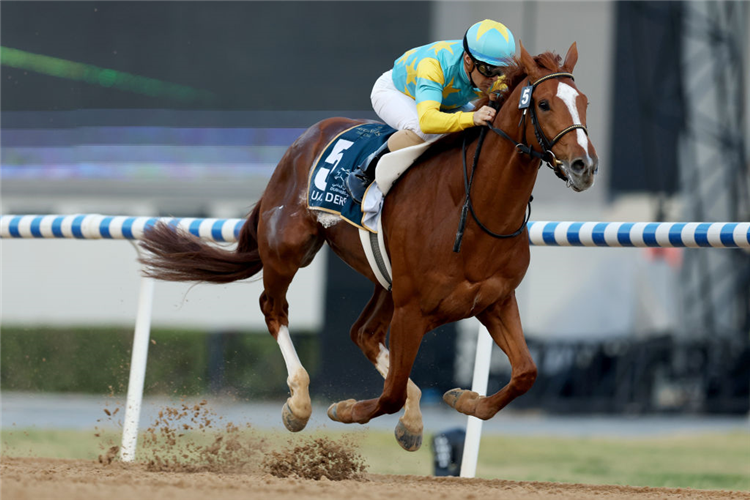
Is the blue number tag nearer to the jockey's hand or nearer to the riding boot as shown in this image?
the jockey's hand

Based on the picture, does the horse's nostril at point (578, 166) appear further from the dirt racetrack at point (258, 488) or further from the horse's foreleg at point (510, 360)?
the dirt racetrack at point (258, 488)

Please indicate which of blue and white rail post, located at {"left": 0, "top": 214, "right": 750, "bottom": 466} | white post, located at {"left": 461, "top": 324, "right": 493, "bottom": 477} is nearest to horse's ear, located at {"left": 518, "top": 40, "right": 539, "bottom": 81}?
blue and white rail post, located at {"left": 0, "top": 214, "right": 750, "bottom": 466}

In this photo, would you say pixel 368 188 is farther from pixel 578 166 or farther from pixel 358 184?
pixel 578 166

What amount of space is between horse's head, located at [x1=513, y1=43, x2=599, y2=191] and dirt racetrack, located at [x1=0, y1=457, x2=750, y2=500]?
1129 millimetres

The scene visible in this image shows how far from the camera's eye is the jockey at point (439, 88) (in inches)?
148

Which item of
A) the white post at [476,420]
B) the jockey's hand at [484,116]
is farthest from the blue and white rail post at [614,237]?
the jockey's hand at [484,116]

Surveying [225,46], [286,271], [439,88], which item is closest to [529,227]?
[439,88]

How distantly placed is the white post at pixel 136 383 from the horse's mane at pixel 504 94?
1744 mm

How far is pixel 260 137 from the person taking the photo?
17.8 metres

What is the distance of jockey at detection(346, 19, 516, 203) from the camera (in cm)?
376

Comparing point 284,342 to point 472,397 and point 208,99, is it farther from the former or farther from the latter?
point 208,99

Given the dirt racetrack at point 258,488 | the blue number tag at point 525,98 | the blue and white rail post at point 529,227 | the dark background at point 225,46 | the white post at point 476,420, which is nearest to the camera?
the dirt racetrack at point 258,488

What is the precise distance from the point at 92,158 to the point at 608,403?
34.2ft

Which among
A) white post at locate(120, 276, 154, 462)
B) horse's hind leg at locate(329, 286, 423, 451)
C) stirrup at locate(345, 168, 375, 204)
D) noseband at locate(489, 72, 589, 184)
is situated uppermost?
noseband at locate(489, 72, 589, 184)
